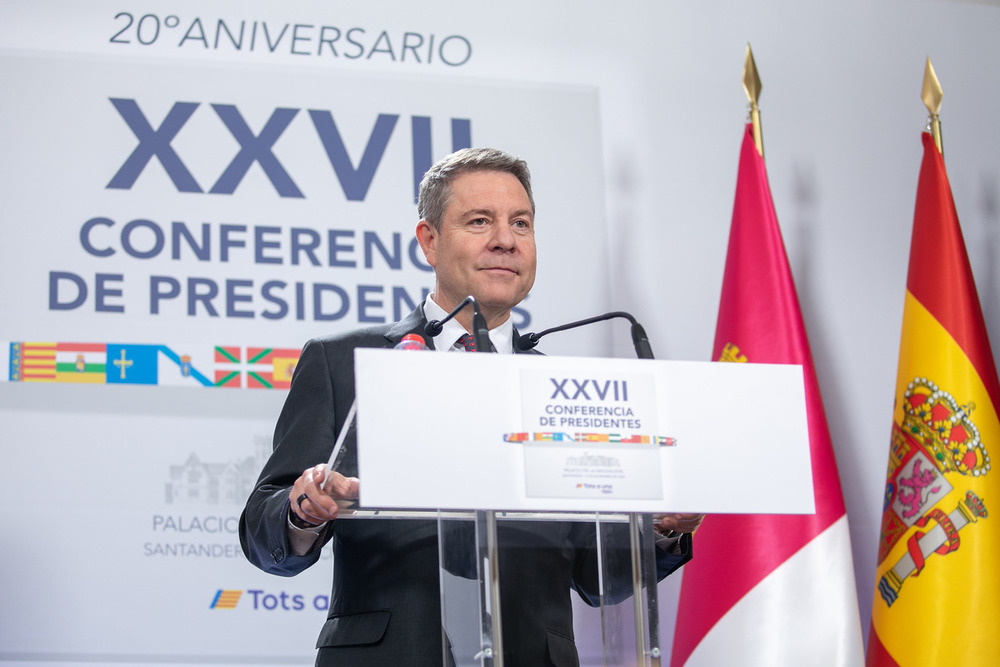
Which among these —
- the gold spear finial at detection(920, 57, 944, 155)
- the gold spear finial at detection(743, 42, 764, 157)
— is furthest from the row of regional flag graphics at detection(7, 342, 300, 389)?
the gold spear finial at detection(920, 57, 944, 155)

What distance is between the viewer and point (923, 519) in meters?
3.16

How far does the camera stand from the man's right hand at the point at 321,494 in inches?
56.7

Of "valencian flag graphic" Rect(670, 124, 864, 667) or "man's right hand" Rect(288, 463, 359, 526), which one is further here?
"valencian flag graphic" Rect(670, 124, 864, 667)

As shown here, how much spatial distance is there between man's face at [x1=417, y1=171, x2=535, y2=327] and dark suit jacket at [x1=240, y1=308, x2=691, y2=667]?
0.42ft

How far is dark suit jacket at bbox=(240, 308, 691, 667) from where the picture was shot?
1.49 m

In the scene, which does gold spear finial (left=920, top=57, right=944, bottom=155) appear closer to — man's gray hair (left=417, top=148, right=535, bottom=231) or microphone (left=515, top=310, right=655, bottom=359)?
man's gray hair (left=417, top=148, right=535, bottom=231)

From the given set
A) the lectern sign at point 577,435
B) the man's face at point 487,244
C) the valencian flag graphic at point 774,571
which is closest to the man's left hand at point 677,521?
the lectern sign at point 577,435

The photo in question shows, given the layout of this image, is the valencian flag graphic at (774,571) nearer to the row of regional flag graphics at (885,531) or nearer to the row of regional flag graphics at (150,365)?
the row of regional flag graphics at (885,531)

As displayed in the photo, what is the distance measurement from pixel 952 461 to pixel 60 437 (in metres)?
2.43

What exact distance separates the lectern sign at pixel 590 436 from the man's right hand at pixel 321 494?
0.23m

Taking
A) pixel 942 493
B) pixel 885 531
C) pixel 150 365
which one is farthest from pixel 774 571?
pixel 150 365

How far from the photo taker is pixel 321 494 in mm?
1477

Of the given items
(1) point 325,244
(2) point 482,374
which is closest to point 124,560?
(1) point 325,244

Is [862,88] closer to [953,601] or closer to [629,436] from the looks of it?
[953,601]
